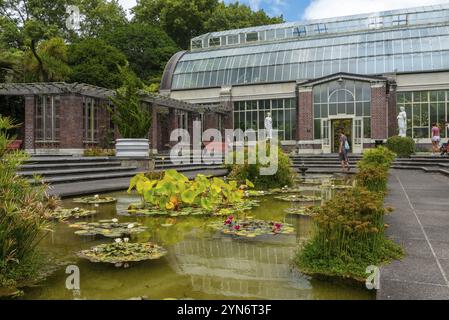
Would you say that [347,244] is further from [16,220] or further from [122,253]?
[16,220]

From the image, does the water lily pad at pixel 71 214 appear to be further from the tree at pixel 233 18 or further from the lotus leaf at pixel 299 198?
the tree at pixel 233 18

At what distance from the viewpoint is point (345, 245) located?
169 inches

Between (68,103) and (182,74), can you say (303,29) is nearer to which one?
(182,74)

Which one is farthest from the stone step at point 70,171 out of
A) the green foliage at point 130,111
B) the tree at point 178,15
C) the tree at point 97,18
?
the tree at point 178,15

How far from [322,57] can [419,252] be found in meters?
33.6

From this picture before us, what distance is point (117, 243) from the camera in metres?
5.10

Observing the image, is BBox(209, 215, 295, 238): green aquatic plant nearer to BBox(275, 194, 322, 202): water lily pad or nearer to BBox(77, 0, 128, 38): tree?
BBox(275, 194, 322, 202): water lily pad

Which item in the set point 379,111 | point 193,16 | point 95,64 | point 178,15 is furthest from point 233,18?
point 379,111

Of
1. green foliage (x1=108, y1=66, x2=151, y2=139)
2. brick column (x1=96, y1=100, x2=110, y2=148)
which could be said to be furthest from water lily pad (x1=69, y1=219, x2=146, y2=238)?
brick column (x1=96, y1=100, x2=110, y2=148)

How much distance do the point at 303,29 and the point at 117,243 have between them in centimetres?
3909

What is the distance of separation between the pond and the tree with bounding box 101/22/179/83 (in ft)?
129

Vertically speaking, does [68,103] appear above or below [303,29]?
below

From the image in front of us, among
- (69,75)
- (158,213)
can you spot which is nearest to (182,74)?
(69,75)

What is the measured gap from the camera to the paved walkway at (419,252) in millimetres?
3514
